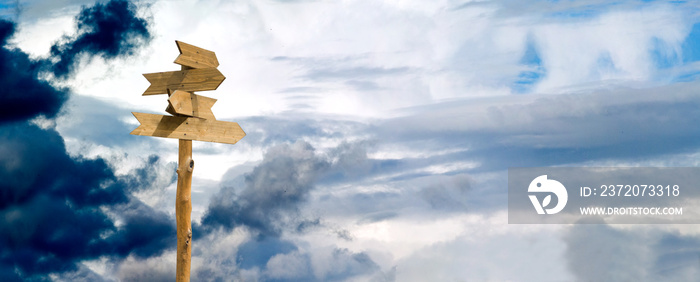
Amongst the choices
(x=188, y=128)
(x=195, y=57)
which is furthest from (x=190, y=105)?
(x=195, y=57)

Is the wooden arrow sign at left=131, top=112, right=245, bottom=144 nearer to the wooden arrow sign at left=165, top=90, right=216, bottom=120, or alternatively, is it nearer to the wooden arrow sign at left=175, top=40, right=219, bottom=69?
the wooden arrow sign at left=165, top=90, right=216, bottom=120

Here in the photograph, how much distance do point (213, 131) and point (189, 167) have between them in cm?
66

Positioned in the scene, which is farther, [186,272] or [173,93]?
[186,272]

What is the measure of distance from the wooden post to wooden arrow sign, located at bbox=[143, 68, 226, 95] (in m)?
0.81

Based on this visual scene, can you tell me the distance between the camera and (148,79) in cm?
924

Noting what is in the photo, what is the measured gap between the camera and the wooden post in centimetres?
910

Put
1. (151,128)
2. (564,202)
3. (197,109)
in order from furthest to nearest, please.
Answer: (564,202) < (197,109) < (151,128)

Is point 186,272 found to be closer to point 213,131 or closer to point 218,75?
point 213,131

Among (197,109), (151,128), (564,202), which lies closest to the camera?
(151,128)

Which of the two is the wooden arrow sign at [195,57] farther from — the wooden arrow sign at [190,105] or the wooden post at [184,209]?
the wooden post at [184,209]

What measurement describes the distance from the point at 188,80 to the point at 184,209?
191cm

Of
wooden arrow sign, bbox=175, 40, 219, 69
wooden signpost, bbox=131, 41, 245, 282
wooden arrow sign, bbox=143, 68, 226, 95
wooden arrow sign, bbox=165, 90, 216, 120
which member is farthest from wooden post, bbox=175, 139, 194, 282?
wooden arrow sign, bbox=175, 40, 219, 69

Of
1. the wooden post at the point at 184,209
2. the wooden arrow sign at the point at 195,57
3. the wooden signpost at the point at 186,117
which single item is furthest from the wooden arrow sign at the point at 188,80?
the wooden post at the point at 184,209

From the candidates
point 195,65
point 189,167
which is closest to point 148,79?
point 195,65
